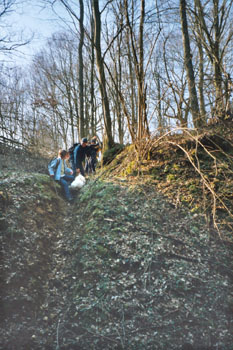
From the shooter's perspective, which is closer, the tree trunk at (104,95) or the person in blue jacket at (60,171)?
the person in blue jacket at (60,171)

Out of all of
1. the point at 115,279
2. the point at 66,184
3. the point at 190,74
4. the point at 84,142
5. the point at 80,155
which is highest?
the point at 190,74

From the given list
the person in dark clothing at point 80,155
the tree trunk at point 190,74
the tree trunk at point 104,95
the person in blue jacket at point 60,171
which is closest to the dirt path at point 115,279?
the person in blue jacket at point 60,171

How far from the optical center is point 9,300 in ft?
8.82

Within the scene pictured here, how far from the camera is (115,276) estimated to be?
3.06 m

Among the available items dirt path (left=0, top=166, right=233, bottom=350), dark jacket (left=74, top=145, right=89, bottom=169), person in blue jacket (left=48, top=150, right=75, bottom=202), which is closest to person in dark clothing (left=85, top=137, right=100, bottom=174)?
dark jacket (left=74, top=145, right=89, bottom=169)

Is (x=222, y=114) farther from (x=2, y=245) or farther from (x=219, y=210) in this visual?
(x=2, y=245)

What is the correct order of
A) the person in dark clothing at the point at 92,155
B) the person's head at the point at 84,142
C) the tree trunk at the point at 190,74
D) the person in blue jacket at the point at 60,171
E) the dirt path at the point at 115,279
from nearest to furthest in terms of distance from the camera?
1. the dirt path at the point at 115,279
2. the tree trunk at the point at 190,74
3. the person in blue jacket at the point at 60,171
4. the person's head at the point at 84,142
5. the person in dark clothing at the point at 92,155

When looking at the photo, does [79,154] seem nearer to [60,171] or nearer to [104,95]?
[60,171]

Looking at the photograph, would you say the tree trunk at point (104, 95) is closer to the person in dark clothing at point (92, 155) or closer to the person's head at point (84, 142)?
the person's head at point (84, 142)

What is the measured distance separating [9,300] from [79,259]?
1.05 m

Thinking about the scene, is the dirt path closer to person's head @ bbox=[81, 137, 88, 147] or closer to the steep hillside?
the steep hillside

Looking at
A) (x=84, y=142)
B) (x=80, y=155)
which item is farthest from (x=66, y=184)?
(x=84, y=142)

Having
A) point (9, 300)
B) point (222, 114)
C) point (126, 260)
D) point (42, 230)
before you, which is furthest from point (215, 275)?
point (222, 114)

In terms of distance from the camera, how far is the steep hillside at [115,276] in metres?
2.37
